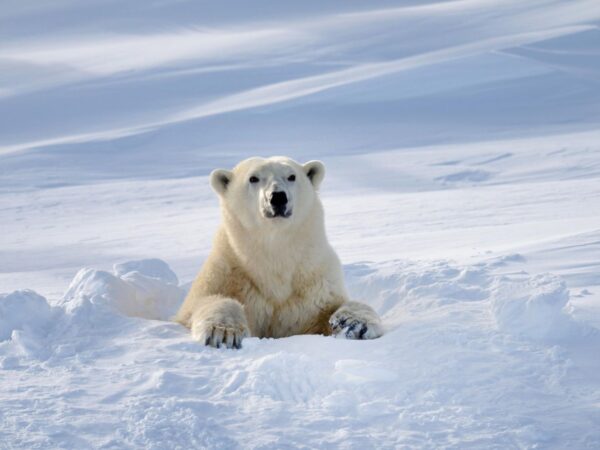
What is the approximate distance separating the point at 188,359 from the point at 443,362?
2.88 feet

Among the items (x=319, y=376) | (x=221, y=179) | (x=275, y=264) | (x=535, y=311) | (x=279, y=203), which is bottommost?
(x=319, y=376)

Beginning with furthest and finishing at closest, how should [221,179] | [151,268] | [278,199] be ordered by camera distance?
[151,268] < [221,179] < [278,199]

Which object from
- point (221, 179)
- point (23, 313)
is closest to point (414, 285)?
point (221, 179)

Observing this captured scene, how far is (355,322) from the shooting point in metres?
3.82

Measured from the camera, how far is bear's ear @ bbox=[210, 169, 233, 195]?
14.6 feet

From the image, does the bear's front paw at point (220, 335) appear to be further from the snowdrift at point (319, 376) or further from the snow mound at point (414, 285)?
the snow mound at point (414, 285)

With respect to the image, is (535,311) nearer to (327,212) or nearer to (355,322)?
(355,322)

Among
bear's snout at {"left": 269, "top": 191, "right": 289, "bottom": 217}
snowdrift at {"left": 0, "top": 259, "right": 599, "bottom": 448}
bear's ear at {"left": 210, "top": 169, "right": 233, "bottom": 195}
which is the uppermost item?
bear's ear at {"left": 210, "top": 169, "right": 233, "bottom": 195}

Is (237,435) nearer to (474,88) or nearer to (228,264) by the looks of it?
(228,264)

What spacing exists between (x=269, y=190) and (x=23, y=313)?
1.10 meters

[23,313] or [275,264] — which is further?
[275,264]

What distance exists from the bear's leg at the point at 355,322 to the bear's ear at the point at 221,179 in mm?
878

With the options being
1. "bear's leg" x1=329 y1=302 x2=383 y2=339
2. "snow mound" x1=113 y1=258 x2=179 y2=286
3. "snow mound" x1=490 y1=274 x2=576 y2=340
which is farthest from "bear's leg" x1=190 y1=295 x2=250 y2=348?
"snow mound" x1=113 y1=258 x2=179 y2=286

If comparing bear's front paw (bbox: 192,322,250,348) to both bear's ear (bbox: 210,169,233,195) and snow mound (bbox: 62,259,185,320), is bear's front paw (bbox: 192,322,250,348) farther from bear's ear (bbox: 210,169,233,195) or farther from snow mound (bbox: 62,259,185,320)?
bear's ear (bbox: 210,169,233,195)
